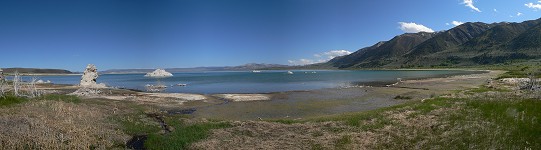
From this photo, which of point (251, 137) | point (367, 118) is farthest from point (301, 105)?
point (251, 137)

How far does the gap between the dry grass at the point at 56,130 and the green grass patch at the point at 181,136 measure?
223cm

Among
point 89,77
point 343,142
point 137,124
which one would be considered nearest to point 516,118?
point 343,142

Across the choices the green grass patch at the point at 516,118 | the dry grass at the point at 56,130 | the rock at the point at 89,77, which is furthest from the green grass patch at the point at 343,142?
the rock at the point at 89,77

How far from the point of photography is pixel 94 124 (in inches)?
1158

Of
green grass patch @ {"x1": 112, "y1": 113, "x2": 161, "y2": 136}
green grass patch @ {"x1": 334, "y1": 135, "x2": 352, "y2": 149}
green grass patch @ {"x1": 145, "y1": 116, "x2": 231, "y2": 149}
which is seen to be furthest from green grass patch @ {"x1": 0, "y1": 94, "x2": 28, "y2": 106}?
green grass patch @ {"x1": 334, "y1": 135, "x2": 352, "y2": 149}

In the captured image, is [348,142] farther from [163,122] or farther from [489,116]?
[163,122]

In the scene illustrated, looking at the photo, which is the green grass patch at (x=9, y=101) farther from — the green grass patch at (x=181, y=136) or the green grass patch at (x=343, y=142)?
the green grass patch at (x=343, y=142)

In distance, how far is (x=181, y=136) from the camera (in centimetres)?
2656

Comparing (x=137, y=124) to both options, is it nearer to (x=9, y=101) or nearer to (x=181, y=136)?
(x=181, y=136)

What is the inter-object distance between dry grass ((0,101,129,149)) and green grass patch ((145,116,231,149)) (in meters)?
2.23

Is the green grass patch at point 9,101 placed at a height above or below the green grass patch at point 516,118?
above

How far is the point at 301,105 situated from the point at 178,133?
31380 mm

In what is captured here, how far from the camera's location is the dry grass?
71.7 ft

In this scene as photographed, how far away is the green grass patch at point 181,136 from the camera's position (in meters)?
24.4
